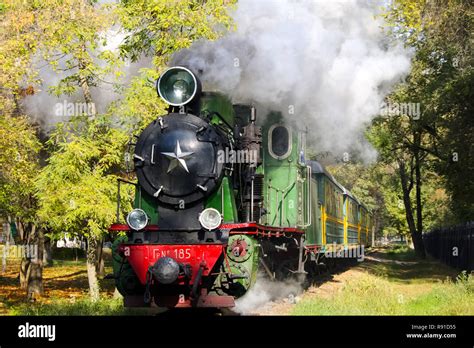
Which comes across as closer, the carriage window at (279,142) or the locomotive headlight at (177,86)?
the locomotive headlight at (177,86)

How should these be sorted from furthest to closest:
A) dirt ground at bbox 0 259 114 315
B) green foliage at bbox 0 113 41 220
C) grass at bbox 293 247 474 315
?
dirt ground at bbox 0 259 114 315 → green foliage at bbox 0 113 41 220 → grass at bbox 293 247 474 315

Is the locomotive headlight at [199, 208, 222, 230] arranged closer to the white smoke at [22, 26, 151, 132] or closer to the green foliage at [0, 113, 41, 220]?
the green foliage at [0, 113, 41, 220]

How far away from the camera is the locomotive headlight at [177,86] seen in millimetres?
9125

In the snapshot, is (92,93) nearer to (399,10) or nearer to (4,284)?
(399,10)

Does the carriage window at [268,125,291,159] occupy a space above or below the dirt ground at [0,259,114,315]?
above

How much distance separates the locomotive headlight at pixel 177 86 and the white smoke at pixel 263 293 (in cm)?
301

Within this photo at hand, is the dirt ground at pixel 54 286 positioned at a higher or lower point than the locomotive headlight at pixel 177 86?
lower

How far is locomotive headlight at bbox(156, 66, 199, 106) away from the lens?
29.9ft

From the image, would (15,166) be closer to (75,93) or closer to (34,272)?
(75,93)

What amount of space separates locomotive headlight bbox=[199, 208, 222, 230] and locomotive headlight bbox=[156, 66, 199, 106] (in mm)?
1687

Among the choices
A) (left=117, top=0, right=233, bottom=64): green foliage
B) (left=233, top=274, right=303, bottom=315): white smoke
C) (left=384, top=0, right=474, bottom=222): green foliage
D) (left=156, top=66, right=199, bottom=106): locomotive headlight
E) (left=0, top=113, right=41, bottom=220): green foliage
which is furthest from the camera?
(left=384, top=0, right=474, bottom=222): green foliage

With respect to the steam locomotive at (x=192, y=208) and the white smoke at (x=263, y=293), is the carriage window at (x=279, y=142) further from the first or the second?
the white smoke at (x=263, y=293)

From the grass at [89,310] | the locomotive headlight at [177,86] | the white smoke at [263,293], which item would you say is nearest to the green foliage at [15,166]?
the grass at [89,310]

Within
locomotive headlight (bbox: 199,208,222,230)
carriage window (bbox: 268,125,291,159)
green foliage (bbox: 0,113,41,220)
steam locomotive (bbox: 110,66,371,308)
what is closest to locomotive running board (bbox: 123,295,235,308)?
steam locomotive (bbox: 110,66,371,308)
